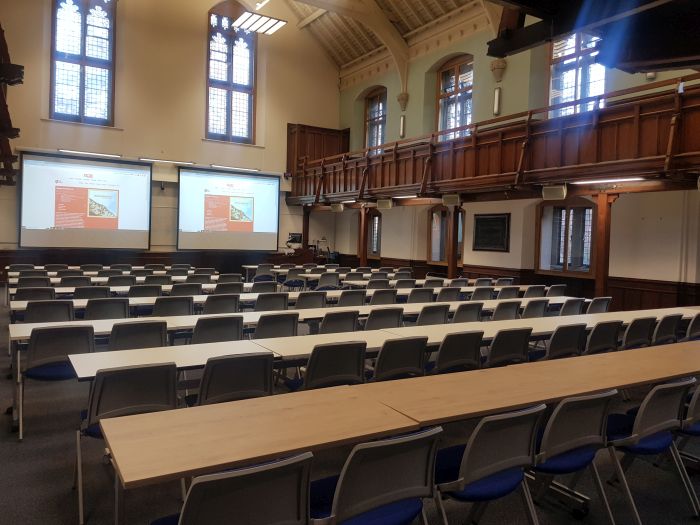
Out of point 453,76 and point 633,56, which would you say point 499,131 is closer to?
point 453,76

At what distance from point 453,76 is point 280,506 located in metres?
16.0

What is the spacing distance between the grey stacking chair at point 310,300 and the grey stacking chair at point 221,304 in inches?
31.4

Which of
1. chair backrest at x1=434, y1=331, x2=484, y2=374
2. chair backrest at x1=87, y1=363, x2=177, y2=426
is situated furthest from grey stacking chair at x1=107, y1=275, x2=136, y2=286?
chair backrest at x1=434, y1=331, x2=484, y2=374

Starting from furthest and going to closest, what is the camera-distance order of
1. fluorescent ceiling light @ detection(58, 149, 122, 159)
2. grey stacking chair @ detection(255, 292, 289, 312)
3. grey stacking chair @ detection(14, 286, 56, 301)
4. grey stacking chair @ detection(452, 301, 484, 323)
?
fluorescent ceiling light @ detection(58, 149, 122, 159), grey stacking chair @ detection(14, 286, 56, 301), grey stacking chair @ detection(255, 292, 289, 312), grey stacking chair @ detection(452, 301, 484, 323)

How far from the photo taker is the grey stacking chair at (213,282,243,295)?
8195 mm

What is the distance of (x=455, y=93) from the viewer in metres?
16.1

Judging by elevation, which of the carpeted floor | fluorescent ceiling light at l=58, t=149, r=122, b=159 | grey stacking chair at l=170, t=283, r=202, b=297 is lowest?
the carpeted floor

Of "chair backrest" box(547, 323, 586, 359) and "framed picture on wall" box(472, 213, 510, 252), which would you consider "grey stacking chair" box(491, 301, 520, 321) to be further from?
"framed picture on wall" box(472, 213, 510, 252)

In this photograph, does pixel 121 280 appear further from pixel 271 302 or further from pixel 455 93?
pixel 455 93

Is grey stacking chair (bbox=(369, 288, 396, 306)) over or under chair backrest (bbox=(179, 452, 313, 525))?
over

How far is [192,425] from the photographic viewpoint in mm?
2385

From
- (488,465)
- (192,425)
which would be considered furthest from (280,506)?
(488,465)

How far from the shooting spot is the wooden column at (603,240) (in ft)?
32.3

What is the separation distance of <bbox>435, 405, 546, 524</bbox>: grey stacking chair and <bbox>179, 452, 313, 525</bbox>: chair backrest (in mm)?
740
